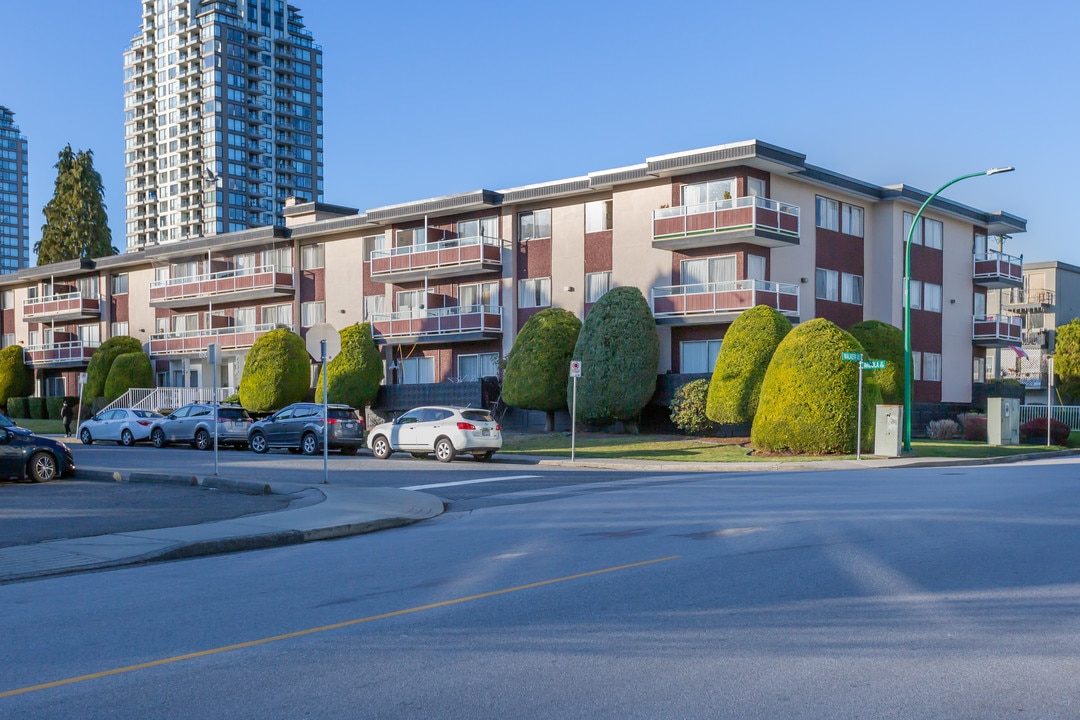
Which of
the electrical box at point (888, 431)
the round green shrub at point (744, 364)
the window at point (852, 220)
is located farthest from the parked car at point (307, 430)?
the window at point (852, 220)

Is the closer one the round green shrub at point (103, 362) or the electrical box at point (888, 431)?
the electrical box at point (888, 431)

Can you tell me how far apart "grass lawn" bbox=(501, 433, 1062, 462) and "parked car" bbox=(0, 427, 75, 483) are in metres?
13.9

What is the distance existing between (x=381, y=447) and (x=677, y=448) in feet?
30.0

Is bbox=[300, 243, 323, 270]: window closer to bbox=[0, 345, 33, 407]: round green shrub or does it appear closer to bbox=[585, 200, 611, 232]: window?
bbox=[585, 200, 611, 232]: window

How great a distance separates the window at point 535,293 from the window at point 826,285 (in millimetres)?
10662

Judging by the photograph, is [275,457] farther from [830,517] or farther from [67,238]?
[67,238]

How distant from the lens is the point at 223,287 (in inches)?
2156

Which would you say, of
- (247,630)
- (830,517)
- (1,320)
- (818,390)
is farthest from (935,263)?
(1,320)

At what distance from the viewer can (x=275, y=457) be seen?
29672mm

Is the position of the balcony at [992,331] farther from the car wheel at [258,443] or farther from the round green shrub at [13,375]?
the round green shrub at [13,375]

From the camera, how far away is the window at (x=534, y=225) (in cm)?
4375

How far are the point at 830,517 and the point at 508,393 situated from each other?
87.2 feet

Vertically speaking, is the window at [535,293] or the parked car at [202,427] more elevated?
the window at [535,293]

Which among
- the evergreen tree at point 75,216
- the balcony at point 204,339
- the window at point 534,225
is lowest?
the balcony at point 204,339
